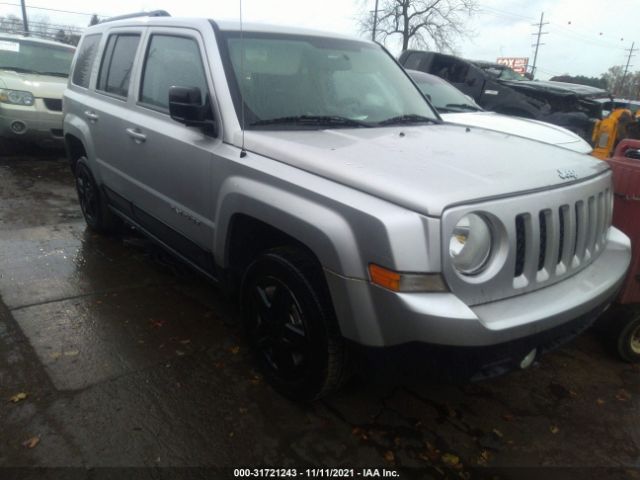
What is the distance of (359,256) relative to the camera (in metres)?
2.00

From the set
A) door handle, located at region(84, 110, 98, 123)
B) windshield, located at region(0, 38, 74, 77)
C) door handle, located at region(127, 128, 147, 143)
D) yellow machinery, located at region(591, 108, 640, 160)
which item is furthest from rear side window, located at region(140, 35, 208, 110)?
windshield, located at region(0, 38, 74, 77)

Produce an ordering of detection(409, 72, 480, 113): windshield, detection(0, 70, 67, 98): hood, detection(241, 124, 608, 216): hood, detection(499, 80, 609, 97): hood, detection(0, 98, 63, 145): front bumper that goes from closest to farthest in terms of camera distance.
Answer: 1. detection(241, 124, 608, 216): hood
2. detection(409, 72, 480, 113): windshield
3. detection(0, 98, 63, 145): front bumper
4. detection(0, 70, 67, 98): hood
5. detection(499, 80, 609, 97): hood

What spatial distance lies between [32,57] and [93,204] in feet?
17.7

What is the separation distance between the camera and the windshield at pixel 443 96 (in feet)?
21.1

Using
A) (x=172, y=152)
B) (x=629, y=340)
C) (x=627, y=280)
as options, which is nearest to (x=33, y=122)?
(x=172, y=152)

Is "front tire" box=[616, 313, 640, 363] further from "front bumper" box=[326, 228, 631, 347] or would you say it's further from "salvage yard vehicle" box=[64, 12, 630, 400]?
"front bumper" box=[326, 228, 631, 347]

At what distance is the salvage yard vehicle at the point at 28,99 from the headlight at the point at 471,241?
7497 mm

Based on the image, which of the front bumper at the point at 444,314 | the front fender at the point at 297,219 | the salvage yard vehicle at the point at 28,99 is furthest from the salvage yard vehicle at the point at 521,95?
the front fender at the point at 297,219

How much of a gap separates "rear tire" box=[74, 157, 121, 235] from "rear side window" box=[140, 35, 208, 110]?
1.47 metres

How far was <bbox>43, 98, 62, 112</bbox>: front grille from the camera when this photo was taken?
7.72 meters

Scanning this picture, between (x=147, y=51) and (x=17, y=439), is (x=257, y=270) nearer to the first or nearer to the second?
(x=17, y=439)

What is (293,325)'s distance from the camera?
2506 millimetres

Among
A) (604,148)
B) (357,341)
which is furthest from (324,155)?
(604,148)

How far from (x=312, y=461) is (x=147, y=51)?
2.93 meters
